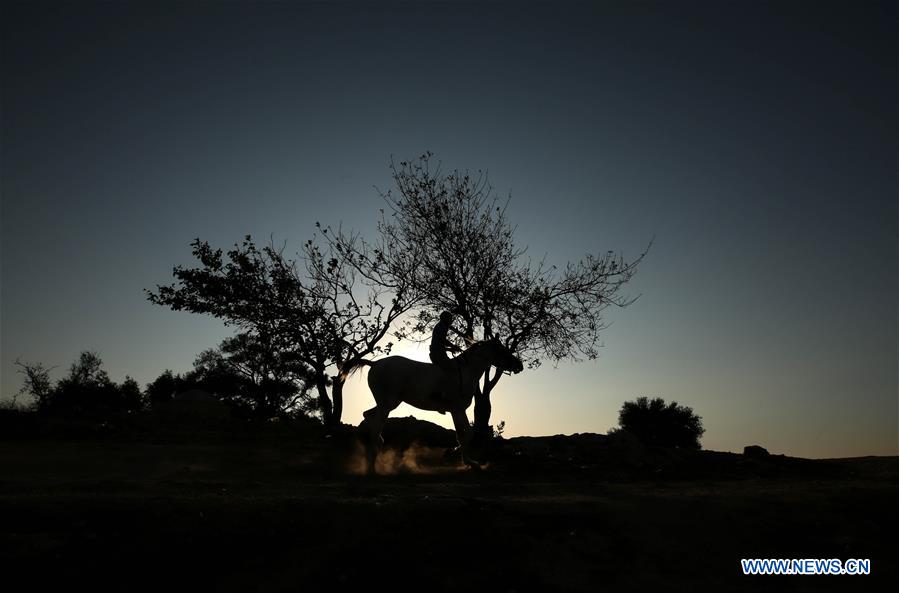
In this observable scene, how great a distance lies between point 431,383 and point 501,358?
191 cm

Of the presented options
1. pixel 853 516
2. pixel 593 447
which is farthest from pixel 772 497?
pixel 593 447

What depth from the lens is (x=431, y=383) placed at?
1329cm

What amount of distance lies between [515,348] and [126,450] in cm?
1024

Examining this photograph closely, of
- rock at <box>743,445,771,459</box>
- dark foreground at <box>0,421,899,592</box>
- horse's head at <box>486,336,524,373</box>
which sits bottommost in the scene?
dark foreground at <box>0,421,899,592</box>

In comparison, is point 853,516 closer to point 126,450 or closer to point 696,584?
point 696,584

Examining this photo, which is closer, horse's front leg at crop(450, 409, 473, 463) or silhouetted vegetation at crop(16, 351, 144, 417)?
horse's front leg at crop(450, 409, 473, 463)

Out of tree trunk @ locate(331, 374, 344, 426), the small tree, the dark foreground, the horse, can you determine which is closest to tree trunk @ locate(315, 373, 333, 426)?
tree trunk @ locate(331, 374, 344, 426)

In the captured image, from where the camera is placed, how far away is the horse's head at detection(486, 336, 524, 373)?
14016 millimetres

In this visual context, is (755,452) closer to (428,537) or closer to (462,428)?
(462,428)

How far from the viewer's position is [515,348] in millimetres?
16750

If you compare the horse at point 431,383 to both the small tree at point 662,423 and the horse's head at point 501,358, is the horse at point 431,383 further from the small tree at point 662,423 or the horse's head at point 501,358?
the small tree at point 662,423

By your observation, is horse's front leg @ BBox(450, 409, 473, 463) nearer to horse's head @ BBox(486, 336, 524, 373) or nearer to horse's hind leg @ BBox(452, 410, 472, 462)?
horse's hind leg @ BBox(452, 410, 472, 462)

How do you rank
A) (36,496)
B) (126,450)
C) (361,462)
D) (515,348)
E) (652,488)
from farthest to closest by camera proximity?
1. (515,348)
2. (126,450)
3. (361,462)
4. (652,488)
5. (36,496)

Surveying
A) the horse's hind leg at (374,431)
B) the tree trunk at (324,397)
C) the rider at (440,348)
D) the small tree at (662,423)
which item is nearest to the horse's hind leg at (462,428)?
the rider at (440,348)
